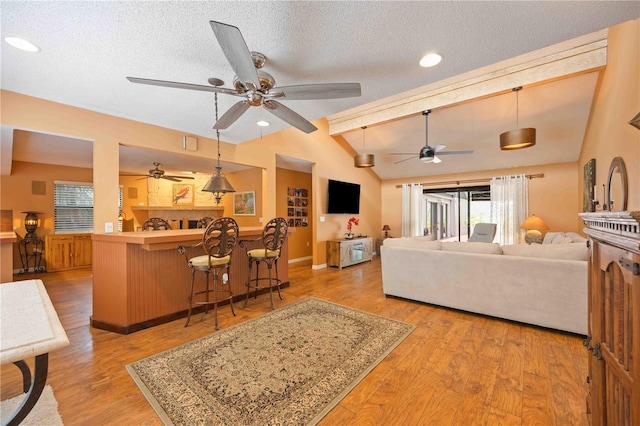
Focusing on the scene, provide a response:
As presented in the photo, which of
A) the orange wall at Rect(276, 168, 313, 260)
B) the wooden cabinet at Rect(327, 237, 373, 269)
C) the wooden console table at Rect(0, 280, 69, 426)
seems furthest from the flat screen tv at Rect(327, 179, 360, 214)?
the wooden console table at Rect(0, 280, 69, 426)

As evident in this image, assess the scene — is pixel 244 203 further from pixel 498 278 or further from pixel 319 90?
pixel 498 278

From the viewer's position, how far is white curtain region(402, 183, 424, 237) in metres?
7.64

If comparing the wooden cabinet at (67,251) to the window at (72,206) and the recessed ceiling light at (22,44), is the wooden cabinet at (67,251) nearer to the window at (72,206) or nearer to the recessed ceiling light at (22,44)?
the window at (72,206)

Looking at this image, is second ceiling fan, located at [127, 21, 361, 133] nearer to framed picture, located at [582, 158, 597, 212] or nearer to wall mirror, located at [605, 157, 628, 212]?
wall mirror, located at [605, 157, 628, 212]

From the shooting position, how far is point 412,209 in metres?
7.68

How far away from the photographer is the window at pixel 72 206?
605 cm

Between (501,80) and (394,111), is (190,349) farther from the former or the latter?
(501,80)

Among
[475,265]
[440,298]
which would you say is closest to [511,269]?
[475,265]

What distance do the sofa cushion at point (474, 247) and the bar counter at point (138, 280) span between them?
3093 millimetres

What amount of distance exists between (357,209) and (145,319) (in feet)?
16.8

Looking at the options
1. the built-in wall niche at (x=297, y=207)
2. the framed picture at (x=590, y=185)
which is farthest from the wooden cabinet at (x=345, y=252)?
the framed picture at (x=590, y=185)

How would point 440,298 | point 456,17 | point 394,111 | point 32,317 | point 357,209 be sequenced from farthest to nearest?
point 357,209
point 394,111
point 440,298
point 456,17
point 32,317

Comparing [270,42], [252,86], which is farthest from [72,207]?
[270,42]

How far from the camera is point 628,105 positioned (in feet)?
8.45
